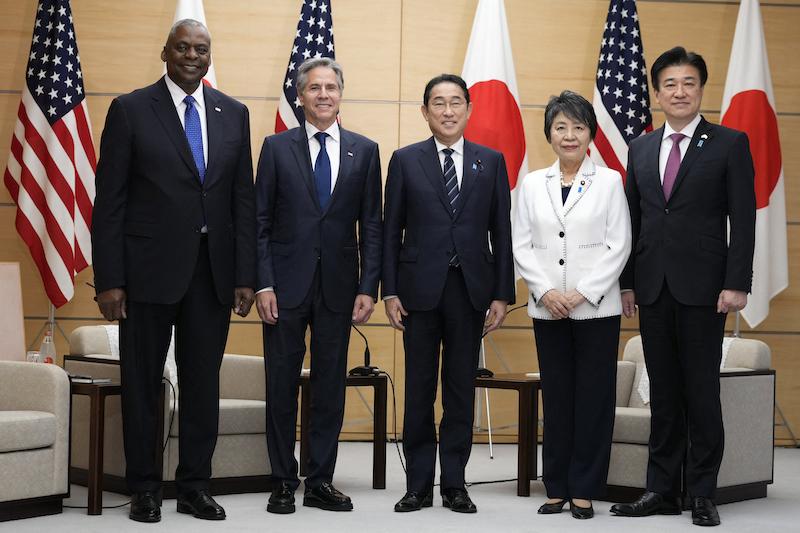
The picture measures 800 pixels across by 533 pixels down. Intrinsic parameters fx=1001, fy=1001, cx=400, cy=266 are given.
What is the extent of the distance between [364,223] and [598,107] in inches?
102

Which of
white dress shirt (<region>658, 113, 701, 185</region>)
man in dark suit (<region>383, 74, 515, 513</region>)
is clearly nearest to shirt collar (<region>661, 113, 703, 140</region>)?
white dress shirt (<region>658, 113, 701, 185</region>)

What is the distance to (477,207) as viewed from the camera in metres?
3.91

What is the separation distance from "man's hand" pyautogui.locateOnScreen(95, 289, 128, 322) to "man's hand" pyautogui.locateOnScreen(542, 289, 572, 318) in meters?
1.58

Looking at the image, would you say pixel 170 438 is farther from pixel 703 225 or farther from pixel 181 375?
pixel 703 225

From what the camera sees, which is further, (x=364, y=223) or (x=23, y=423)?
(x=364, y=223)

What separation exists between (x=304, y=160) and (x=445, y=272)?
71cm

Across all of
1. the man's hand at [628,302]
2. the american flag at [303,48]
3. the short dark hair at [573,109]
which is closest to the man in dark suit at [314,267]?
the short dark hair at [573,109]

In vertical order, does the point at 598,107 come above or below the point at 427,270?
above

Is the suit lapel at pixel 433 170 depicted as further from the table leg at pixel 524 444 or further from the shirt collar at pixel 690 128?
the table leg at pixel 524 444

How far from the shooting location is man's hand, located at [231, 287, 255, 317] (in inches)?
149

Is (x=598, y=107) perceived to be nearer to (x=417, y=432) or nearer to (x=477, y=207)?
(x=477, y=207)

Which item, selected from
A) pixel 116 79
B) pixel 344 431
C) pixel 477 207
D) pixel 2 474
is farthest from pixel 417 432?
pixel 116 79

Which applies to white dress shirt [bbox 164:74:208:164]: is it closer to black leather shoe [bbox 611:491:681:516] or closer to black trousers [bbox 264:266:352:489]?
black trousers [bbox 264:266:352:489]

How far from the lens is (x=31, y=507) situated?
148 inches
